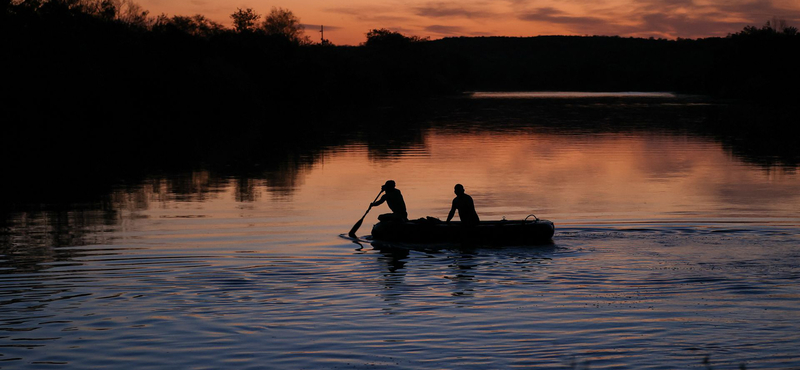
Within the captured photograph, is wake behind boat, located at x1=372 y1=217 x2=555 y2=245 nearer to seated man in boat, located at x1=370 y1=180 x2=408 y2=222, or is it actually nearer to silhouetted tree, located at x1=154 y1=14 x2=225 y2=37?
seated man in boat, located at x1=370 y1=180 x2=408 y2=222

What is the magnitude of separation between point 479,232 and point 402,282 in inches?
150

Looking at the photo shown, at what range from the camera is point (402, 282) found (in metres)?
16.5

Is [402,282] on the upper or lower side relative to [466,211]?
lower

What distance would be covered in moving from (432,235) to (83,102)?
45.2 m

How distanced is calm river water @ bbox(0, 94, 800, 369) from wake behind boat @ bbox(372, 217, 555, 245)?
0.40 meters

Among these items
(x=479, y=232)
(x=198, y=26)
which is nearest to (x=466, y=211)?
(x=479, y=232)

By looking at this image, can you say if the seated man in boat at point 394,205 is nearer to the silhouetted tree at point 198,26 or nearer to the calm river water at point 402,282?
the calm river water at point 402,282

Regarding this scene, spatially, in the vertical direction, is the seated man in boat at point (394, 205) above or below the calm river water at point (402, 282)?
above

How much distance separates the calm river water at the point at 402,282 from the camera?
12039 mm

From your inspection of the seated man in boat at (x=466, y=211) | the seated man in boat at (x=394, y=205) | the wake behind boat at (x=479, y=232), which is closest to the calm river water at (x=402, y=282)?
the wake behind boat at (x=479, y=232)

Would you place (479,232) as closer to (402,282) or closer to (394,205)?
(394,205)

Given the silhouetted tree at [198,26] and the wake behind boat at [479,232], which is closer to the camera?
the wake behind boat at [479,232]

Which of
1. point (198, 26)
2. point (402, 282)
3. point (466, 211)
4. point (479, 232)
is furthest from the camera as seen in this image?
point (198, 26)

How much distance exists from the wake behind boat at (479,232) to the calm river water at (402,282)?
40cm
